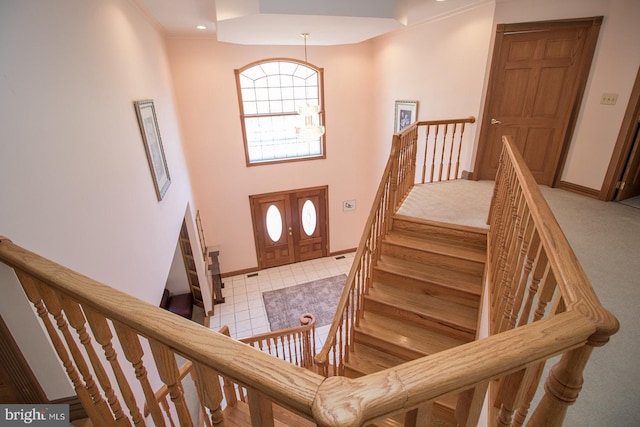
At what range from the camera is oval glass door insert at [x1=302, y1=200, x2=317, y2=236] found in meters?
7.30

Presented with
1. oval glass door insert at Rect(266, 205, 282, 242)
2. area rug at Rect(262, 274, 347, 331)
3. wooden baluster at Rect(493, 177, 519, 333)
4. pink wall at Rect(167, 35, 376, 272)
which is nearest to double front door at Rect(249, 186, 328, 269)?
oval glass door insert at Rect(266, 205, 282, 242)

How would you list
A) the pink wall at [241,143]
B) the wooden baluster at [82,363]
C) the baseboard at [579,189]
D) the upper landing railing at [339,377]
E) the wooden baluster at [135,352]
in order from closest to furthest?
1. the upper landing railing at [339,377]
2. the wooden baluster at [135,352]
3. the wooden baluster at [82,363]
4. the baseboard at [579,189]
5. the pink wall at [241,143]

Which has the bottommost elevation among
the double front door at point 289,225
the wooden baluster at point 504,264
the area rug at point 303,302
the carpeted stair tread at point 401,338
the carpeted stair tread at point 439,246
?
the area rug at point 303,302

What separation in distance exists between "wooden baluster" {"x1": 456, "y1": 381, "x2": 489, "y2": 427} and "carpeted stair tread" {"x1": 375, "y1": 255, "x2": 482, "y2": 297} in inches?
92.3

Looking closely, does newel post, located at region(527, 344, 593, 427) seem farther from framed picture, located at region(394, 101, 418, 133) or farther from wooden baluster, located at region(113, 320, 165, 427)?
framed picture, located at region(394, 101, 418, 133)

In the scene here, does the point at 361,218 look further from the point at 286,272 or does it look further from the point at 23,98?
the point at 23,98

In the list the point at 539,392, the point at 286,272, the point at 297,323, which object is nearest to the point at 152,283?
the point at 539,392

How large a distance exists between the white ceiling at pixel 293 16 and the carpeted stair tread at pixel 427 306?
9.88ft

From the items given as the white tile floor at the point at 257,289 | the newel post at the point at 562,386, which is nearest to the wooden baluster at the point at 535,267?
the newel post at the point at 562,386

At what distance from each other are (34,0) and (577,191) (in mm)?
5157

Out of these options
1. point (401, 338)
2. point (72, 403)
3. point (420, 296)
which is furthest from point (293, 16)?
point (72, 403)

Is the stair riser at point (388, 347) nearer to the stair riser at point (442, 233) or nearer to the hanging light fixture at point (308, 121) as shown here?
the stair riser at point (442, 233)

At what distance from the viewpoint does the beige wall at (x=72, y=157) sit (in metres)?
1.26

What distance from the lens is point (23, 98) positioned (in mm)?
1385
